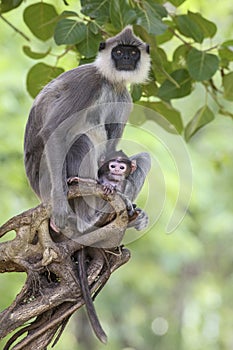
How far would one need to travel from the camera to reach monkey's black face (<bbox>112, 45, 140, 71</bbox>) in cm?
373

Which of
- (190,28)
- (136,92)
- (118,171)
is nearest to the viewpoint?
(118,171)

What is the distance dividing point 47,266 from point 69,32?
1.25 metres

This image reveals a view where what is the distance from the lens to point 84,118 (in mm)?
3648

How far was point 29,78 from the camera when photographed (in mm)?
4180

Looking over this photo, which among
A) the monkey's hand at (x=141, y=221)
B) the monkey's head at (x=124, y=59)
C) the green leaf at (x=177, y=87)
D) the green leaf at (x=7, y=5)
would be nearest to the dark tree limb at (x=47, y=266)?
the monkey's hand at (x=141, y=221)

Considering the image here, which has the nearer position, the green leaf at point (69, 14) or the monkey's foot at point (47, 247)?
the monkey's foot at point (47, 247)

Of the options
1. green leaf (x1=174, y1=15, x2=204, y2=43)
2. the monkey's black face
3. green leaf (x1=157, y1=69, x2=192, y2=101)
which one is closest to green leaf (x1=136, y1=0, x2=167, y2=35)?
the monkey's black face

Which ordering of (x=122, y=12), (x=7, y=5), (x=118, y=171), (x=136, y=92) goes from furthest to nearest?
(x=7, y=5) → (x=136, y=92) → (x=122, y=12) → (x=118, y=171)

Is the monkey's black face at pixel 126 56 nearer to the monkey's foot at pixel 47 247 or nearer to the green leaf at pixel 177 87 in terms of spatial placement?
the green leaf at pixel 177 87

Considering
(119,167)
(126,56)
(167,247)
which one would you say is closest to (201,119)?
(126,56)

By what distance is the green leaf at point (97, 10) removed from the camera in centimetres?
372

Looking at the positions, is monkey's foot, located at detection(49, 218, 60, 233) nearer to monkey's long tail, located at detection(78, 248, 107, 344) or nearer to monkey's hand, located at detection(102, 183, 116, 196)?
monkey's long tail, located at detection(78, 248, 107, 344)

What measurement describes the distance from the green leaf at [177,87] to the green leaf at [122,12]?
1.67 feet

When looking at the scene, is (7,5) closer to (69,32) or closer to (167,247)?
(69,32)
